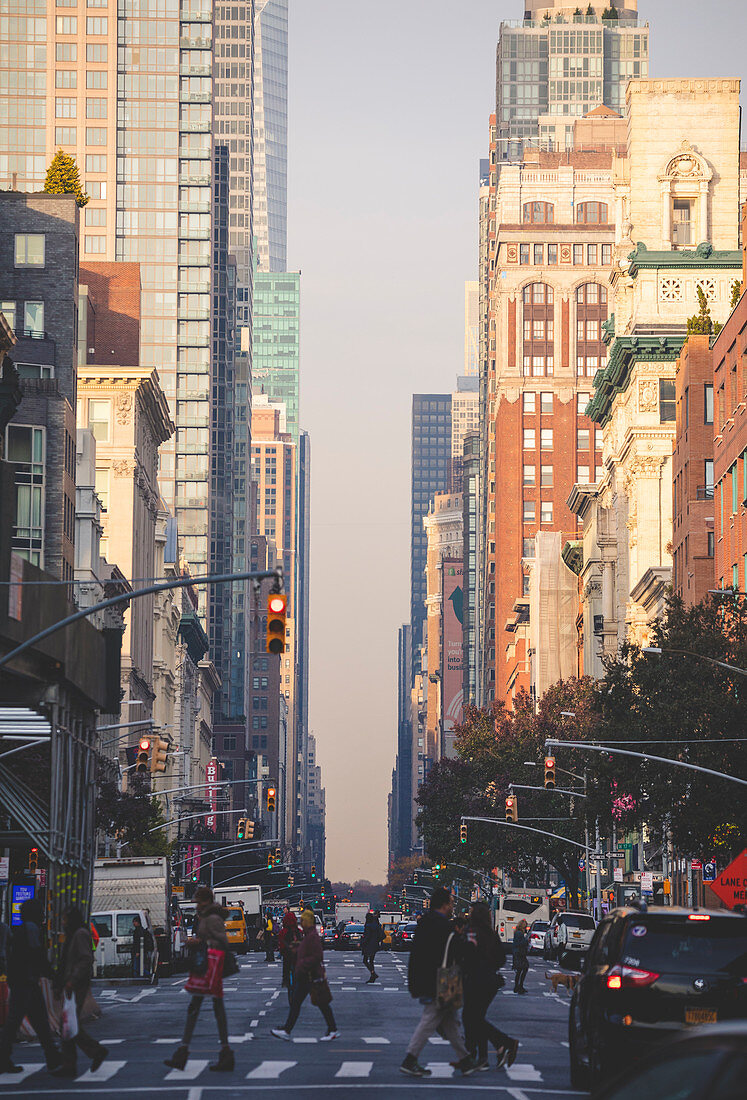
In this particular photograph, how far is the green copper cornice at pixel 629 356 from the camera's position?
97625 mm

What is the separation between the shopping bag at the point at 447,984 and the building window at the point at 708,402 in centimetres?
6248

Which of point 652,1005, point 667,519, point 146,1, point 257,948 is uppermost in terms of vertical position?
point 146,1

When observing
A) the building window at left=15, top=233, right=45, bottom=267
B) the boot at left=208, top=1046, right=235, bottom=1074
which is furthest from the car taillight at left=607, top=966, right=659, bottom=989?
the building window at left=15, top=233, right=45, bottom=267

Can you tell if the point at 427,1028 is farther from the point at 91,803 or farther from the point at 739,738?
the point at 91,803

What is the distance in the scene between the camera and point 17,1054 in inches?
1041

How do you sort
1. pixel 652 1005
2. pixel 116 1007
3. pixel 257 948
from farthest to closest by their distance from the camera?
pixel 257 948 < pixel 116 1007 < pixel 652 1005

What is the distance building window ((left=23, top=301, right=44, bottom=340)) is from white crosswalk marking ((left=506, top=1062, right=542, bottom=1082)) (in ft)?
227

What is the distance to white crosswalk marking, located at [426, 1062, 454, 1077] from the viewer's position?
21.8 meters

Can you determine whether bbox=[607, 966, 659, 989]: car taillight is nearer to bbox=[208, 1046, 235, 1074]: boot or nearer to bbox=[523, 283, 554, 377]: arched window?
bbox=[208, 1046, 235, 1074]: boot

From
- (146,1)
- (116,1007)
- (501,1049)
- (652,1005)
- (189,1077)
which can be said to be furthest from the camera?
(146,1)

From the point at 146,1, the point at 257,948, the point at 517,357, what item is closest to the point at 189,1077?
the point at 257,948

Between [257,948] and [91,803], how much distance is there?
56261mm

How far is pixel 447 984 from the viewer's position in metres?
21.2

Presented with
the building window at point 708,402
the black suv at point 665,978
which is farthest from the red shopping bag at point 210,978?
the building window at point 708,402
